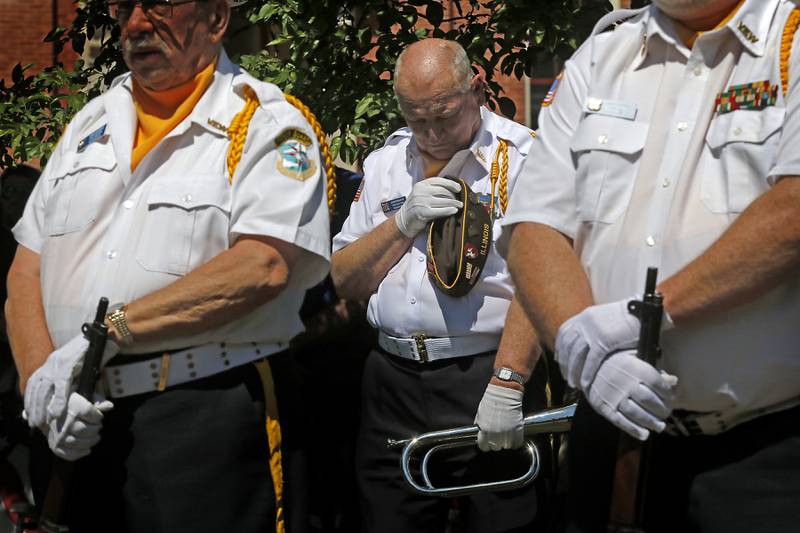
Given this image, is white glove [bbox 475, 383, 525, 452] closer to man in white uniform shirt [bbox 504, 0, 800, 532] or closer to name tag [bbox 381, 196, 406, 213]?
man in white uniform shirt [bbox 504, 0, 800, 532]

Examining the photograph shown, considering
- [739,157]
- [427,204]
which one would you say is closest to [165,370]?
[427,204]

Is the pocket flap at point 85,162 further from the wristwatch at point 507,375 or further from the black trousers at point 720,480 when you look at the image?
the black trousers at point 720,480

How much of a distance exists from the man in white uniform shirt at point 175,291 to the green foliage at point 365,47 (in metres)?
1.39

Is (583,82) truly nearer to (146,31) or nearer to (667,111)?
(667,111)

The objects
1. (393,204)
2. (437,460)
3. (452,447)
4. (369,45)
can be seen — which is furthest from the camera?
(369,45)

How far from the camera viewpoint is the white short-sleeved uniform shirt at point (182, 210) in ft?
10.2

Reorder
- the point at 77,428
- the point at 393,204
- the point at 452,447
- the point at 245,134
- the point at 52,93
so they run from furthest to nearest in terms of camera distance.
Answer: the point at 52,93 < the point at 393,204 < the point at 452,447 < the point at 245,134 < the point at 77,428

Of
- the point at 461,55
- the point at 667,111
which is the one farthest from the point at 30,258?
the point at 667,111

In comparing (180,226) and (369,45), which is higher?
(369,45)

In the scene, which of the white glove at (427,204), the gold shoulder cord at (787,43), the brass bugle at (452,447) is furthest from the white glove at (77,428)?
the gold shoulder cord at (787,43)

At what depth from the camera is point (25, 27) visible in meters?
11.8

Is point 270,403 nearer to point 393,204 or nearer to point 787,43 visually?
point 393,204

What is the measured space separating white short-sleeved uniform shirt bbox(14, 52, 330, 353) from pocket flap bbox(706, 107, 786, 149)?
114 cm

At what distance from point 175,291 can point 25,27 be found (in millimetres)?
9522
